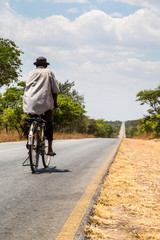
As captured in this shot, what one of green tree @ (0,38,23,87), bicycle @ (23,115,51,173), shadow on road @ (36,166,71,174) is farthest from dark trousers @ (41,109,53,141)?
green tree @ (0,38,23,87)

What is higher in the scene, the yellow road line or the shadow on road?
the shadow on road

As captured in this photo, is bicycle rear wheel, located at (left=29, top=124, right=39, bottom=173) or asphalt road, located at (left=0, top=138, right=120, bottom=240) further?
bicycle rear wheel, located at (left=29, top=124, right=39, bottom=173)

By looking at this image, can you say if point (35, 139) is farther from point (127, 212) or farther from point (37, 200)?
point (127, 212)

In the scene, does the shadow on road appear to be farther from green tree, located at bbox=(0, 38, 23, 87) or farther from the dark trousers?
green tree, located at bbox=(0, 38, 23, 87)

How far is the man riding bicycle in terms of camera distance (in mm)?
→ 5617

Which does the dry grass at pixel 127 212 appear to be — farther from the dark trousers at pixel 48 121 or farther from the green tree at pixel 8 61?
the green tree at pixel 8 61

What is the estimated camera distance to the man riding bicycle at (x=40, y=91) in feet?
18.4

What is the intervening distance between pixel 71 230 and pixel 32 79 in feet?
12.5

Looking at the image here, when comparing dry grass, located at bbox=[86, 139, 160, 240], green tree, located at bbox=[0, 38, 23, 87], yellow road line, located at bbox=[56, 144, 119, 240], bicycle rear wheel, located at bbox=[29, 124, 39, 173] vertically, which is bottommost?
dry grass, located at bbox=[86, 139, 160, 240]

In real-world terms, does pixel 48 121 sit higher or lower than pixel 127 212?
higher

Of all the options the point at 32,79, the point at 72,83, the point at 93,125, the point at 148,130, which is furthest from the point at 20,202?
the point at 93,125

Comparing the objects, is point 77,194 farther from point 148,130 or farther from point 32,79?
point 148,130

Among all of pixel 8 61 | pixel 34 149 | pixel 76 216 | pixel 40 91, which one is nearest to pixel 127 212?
pixel 76 216

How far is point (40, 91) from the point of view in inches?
225
